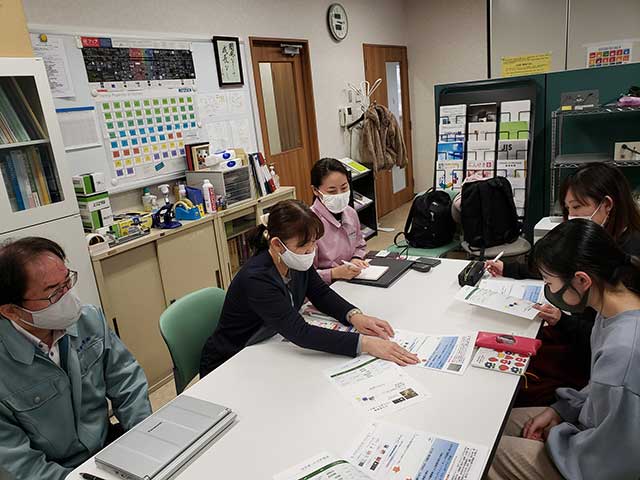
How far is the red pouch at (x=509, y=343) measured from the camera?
1.46 metres

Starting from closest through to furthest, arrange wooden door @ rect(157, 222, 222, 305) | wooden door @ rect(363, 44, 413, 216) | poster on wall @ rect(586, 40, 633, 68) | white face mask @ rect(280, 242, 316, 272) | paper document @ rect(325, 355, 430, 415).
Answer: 1. paper document @ rect(325, 355, 430, 415)
2. white face mask @ rect(280, 242, 316, 272)
3. wooden door @ rect(157, 222, 222, 305)
4. poster on wall @ rect(586, 40, 633, 68)
5. wooden door @ rect(363, 44, 413, 216)

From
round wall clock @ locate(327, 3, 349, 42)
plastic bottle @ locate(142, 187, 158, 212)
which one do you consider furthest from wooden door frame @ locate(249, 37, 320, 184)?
plastic bottle @ locate(142, 187, 158, 212)

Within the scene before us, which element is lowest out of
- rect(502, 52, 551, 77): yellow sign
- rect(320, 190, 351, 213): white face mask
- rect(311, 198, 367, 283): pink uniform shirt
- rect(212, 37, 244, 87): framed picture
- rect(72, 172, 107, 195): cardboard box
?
rect(311, 198, 367, 283): pink uniform shirt

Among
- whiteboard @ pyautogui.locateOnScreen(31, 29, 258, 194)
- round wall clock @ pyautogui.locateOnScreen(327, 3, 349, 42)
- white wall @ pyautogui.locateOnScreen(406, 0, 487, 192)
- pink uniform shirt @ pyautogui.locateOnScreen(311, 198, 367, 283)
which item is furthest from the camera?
white wall @ pyautogui.locateOnScreen(406, 0, 487, 192)

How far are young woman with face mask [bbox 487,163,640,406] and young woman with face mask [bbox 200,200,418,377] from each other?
52cm

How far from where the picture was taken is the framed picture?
11.6ft

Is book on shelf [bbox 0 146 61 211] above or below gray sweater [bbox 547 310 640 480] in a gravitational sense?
above

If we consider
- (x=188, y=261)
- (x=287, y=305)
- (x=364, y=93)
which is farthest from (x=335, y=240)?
(x=364, y=93)

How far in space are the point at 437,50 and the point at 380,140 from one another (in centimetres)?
185

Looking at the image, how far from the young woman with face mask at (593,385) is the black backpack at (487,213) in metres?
1.78

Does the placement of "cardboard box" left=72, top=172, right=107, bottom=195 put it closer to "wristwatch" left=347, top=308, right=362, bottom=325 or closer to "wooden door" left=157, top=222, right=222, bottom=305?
"wooden door" left=157, top=222, right=222, bottom=305

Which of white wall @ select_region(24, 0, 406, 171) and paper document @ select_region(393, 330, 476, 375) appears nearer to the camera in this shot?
paper document @ select_region(393, 330, 476, 375)

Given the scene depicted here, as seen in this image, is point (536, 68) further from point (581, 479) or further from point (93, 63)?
point (581, 479)

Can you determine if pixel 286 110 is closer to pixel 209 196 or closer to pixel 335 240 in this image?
pixel 209 196
